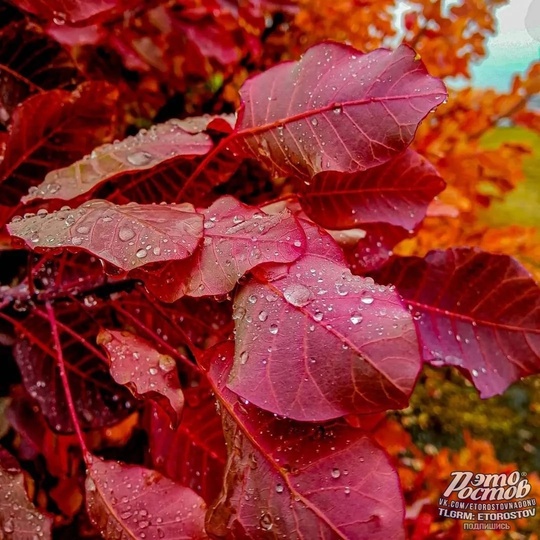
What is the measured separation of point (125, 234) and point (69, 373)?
12.2 inches

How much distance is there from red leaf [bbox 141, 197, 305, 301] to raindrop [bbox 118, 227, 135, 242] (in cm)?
3

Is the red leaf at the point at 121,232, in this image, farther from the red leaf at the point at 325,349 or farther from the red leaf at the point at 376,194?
the red leaf at the point at 376,194

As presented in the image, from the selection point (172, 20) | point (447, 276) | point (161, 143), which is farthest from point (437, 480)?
point (172, 20)

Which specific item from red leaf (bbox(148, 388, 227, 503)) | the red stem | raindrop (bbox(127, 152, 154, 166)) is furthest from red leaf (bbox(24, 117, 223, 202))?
red leaf (bbox(148, 388, 227, 503))

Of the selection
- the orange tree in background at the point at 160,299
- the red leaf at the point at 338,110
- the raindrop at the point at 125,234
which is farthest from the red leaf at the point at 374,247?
the raindrop at the point at 125,234

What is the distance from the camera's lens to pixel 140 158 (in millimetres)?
491

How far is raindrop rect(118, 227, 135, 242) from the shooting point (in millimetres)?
387

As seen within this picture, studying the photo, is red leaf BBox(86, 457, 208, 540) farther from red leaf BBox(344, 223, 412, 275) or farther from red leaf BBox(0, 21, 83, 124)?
red leaf BBox(0, 21, 83, 124)

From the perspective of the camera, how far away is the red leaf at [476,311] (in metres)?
0.54

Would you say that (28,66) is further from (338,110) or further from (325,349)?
(325,349)

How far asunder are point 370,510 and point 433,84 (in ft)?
0.97

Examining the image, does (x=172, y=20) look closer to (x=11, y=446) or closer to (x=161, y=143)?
(x=161, y=143)

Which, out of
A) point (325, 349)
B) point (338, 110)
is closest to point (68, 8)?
point (338, 110)

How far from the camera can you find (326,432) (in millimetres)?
406
